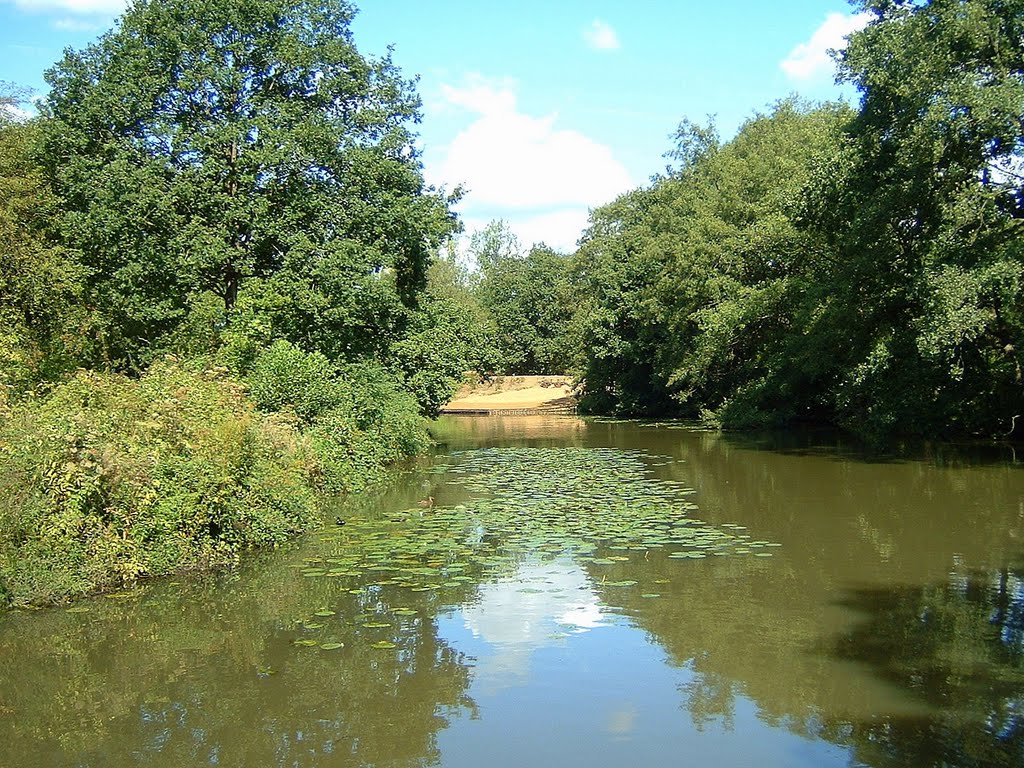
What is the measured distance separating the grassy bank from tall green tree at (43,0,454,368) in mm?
6691

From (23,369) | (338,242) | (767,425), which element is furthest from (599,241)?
(23,369)

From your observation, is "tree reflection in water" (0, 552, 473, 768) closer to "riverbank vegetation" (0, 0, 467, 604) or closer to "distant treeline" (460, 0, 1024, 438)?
"riverbank vegetation" (0, 0, 467, 604)

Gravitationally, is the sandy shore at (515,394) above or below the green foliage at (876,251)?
below

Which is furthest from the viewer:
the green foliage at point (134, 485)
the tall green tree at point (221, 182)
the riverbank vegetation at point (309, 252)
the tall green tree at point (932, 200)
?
the tall green tree at point (221, 182)

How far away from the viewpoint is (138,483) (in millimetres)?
10672

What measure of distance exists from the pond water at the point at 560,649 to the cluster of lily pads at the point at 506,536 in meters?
0.07

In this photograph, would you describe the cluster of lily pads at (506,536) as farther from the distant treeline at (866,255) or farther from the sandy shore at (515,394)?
the sandy shore at (515,394)

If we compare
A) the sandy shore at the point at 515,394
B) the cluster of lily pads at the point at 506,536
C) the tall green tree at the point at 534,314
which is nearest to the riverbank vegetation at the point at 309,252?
the cluster of lily pads at the point at 506,536

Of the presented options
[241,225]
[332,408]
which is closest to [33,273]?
[241,225]

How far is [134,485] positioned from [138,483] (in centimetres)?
7

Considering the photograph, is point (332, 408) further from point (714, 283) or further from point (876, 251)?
point (714, 283)

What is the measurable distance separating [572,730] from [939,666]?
3.43 m

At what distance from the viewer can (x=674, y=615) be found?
9.80 metres

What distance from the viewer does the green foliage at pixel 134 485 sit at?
964cm
